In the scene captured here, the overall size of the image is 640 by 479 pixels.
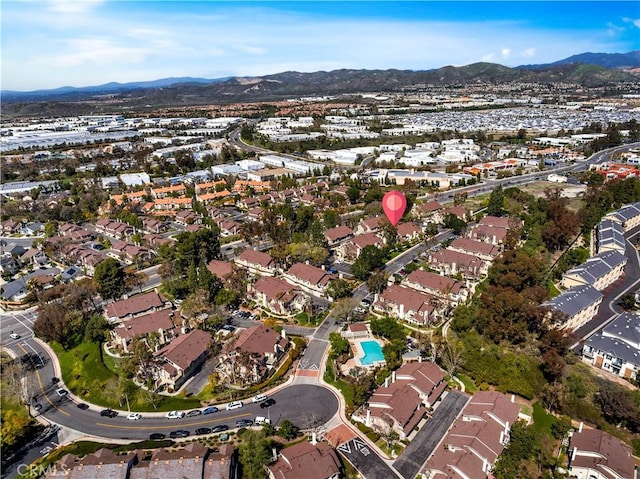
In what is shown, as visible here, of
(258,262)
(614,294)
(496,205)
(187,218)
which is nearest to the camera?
(614,294)

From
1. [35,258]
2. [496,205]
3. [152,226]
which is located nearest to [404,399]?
[496,205]

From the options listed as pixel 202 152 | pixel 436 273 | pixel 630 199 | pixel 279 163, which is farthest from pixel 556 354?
pixel 202 152

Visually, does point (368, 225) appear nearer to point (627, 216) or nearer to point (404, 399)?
point (404, 399)

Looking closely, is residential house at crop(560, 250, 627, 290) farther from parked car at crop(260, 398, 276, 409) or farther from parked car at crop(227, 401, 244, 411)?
parked car at crop(227, 401, 244, 411)

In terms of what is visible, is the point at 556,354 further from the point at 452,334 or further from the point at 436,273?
the point at 436,273

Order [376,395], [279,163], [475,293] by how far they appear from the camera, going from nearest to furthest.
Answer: [376,395], [475,293], [279,163]

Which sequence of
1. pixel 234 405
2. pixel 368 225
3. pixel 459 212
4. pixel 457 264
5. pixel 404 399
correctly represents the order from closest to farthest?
pixel 404 399 < pixel 234 405 < pixel 457 264 < pixel 368 225 < pixel 459 212
